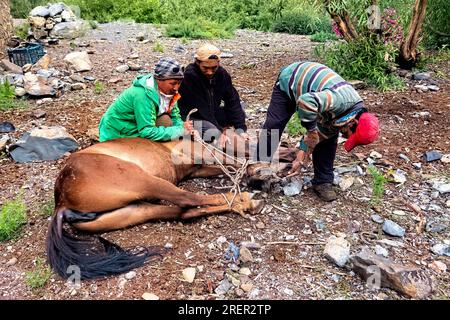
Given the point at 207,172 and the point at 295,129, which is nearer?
the point at 207,172

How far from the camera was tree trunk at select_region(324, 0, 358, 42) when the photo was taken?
20.9ft

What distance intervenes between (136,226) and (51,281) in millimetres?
695

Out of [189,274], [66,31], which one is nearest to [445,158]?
[189,274]

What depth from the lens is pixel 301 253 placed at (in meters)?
3.03

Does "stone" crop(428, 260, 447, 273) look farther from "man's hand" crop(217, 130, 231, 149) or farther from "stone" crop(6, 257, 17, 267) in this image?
"stone" crop(6, 257, 17, 267)

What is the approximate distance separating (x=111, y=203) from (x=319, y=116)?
1600mm

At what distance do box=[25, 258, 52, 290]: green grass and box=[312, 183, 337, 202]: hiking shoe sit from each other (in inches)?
83.3

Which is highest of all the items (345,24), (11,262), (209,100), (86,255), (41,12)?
(345,24)

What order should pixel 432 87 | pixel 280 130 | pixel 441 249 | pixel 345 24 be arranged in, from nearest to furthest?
pixel 441 249, pixel 280 130, pixel 432 87, pixel 345 24

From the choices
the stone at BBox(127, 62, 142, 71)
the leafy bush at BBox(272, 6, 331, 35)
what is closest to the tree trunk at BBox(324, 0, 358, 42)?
the stone at BBox(127, 62, 142, 71)

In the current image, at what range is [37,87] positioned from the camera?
600 cm

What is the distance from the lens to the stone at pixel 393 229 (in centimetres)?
320

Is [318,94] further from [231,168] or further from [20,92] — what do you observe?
[20,92]
